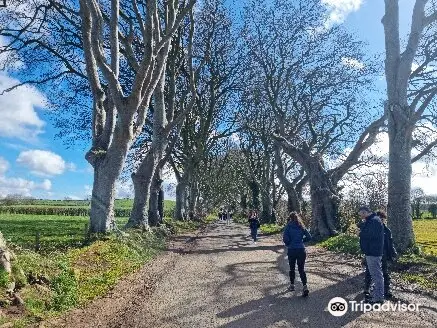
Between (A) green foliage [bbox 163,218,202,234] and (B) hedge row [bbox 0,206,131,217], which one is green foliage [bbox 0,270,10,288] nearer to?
(A) green foliage [bbox 163,218,202,234]

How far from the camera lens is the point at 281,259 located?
45.4ft

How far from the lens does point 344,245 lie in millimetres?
16047

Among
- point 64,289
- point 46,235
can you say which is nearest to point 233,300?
point 64,289

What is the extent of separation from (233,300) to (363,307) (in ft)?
7.61

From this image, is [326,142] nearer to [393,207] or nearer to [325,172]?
[325,172]

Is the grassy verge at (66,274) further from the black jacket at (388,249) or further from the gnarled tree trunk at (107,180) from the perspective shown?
the black jacket at (388,249)

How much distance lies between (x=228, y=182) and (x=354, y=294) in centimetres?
5814

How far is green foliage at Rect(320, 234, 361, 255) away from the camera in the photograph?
14905 mm

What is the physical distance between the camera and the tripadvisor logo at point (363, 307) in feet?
23.9

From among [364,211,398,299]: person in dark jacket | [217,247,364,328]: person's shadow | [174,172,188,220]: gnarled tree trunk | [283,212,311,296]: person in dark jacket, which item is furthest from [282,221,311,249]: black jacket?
[174,172,188,220]: gnarled tree trunk

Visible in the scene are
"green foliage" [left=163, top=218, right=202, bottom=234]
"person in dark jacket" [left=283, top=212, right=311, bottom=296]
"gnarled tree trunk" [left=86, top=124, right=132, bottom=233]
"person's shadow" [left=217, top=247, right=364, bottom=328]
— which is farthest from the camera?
"green foliage" [left=163, top=218, right=202, bottom=234]

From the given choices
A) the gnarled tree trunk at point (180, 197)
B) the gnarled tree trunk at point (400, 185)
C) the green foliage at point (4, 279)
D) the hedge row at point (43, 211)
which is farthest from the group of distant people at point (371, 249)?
the hedge row at point (43, 211)

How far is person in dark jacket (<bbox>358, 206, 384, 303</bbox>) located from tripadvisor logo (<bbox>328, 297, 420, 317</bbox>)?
225 millimetres

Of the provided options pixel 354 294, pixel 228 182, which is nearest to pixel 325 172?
pixel 354 294
